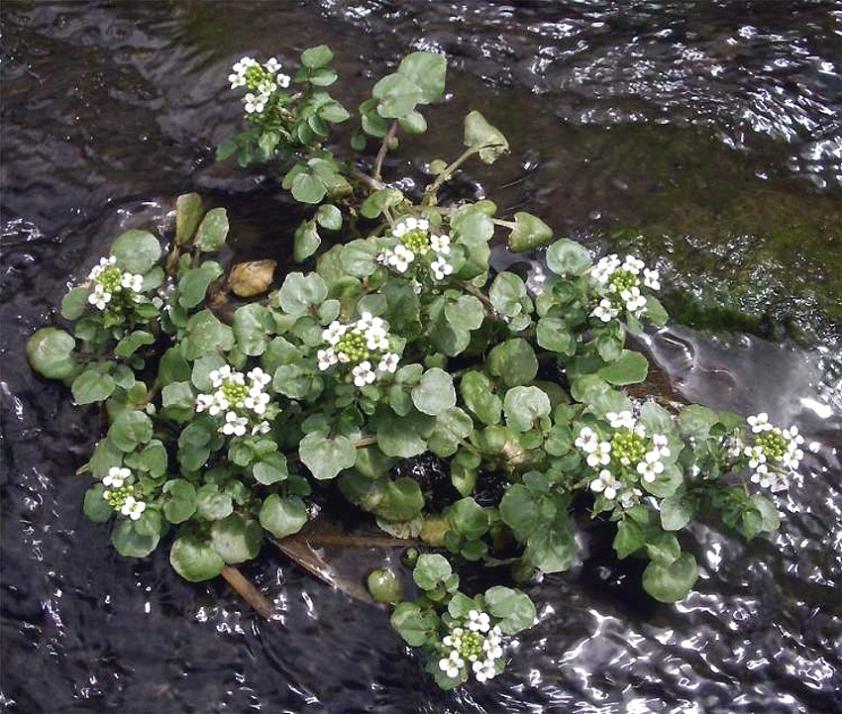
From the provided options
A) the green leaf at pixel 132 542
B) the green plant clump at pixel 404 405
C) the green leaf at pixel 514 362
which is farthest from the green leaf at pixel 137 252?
the green leaf at pixel 514 362

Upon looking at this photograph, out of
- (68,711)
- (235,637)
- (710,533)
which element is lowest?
(68,711)

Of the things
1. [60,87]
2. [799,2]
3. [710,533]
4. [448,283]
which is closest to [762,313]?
[710,533]

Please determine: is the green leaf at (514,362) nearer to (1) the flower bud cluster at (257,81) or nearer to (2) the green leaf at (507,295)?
(2) the green leaf at (507,295)

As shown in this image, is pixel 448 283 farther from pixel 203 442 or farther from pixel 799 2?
pixel 799 2

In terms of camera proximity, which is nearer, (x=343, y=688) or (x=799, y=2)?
(x=343, y=688)

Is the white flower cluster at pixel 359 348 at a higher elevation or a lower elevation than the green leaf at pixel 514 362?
higher

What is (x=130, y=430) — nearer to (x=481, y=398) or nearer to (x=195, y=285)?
(x=195, y=285)

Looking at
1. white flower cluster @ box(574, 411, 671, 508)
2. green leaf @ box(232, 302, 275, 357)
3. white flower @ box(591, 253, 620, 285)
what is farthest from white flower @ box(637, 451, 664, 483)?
green leaf @ box(232, 302, 275, 357)

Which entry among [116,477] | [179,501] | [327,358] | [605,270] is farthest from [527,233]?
[116,477]
